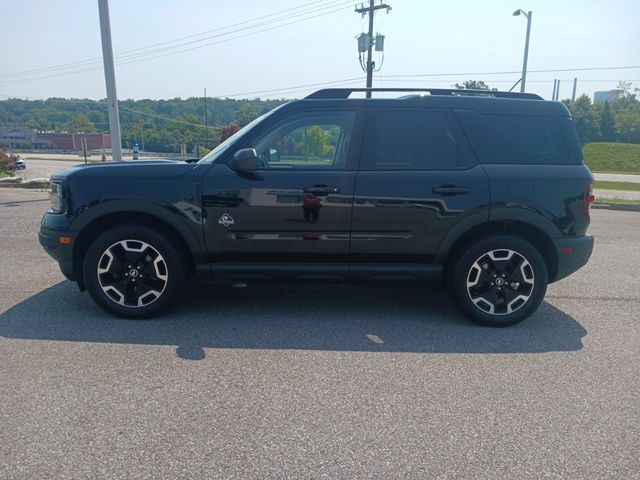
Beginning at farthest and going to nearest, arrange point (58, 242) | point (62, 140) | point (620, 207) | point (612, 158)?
1. point (62, 140)
2. point (612, 158)
3. point (620, 207)
4. point (58, 242)

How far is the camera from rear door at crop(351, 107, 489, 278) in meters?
4.23

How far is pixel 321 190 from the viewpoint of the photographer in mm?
4215

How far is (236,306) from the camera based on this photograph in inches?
190

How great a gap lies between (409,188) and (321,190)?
2.46ft

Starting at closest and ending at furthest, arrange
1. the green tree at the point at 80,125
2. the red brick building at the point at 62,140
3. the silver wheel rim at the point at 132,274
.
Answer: the silver wheel rim at the point at 132,274, the green tree at the point at 80,125, the red brick building at the point at 62,140

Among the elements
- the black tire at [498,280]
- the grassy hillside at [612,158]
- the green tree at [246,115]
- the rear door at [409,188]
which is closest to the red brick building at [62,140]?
the green tree at [246,115]

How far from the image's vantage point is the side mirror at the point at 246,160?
13.4 feet

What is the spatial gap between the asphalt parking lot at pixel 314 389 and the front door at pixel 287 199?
2.20ft

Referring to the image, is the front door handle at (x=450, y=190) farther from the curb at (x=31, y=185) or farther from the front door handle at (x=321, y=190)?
the curb at (x=31, y=185)

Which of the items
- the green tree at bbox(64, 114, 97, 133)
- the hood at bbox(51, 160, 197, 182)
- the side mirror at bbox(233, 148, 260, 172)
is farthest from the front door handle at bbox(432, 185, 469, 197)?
the green tree at bbox(64, 114, 97, 133)

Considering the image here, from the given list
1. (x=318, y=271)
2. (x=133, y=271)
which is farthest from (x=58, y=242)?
(x=318, y=271)

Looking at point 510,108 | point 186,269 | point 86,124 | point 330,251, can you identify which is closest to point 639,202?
point 510,108

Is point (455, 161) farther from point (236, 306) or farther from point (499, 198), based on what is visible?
point (236, 306)

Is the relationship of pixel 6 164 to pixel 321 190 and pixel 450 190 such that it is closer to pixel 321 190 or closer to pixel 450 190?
pixel 321 190
